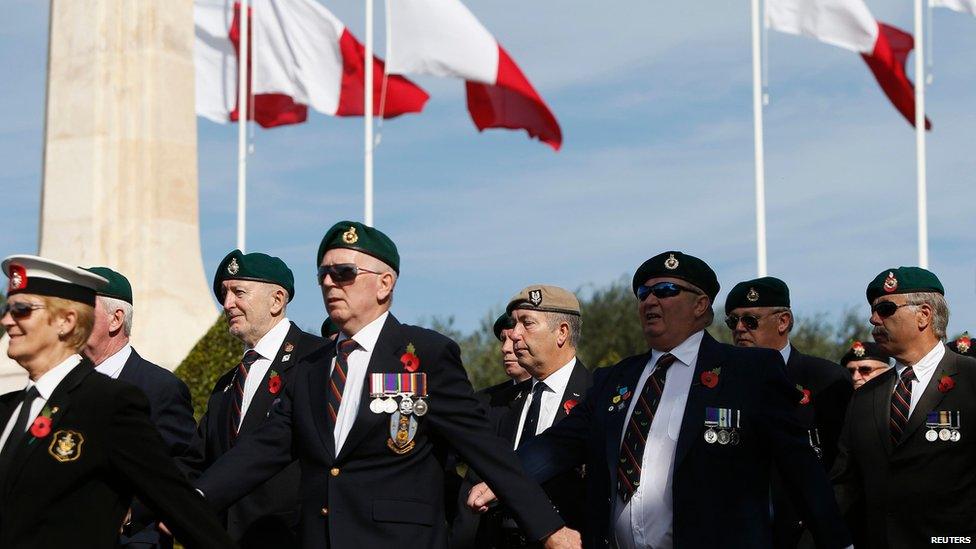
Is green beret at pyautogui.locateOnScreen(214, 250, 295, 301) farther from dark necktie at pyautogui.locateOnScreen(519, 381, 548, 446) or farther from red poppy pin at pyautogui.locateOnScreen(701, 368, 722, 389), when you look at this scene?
red poppy pin at pyautogui.locateOnScreen(701, 368, 722, 389)

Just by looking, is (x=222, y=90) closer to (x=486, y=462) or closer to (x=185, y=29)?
(x=185, y=29)

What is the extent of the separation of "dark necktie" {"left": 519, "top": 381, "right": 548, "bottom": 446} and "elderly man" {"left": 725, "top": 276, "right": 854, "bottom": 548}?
4.10 feet

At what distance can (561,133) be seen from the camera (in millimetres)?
19938

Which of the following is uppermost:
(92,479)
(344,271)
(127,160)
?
(127,160)

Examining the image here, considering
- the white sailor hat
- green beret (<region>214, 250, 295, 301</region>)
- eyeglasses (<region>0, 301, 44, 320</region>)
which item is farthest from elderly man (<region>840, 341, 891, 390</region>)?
eyeglasses (<region>0, 301, 44, 320</region>)

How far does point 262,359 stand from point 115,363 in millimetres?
850

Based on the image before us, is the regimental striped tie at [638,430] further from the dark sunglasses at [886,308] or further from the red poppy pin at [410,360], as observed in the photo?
the dark sunglasses at [886,308]

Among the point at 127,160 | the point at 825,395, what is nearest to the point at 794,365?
the point at 825,395

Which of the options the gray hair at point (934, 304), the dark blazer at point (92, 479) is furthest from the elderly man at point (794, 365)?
the dark blazer at point (92, 479)

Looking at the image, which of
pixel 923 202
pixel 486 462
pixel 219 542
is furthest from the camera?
pixel 923 202

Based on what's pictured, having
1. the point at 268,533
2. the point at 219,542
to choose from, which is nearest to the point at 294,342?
the point at 268,533

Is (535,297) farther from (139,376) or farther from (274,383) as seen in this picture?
(139,376)

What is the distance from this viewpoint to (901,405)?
8.06 metres

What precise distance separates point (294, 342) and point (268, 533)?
3.60 feet
